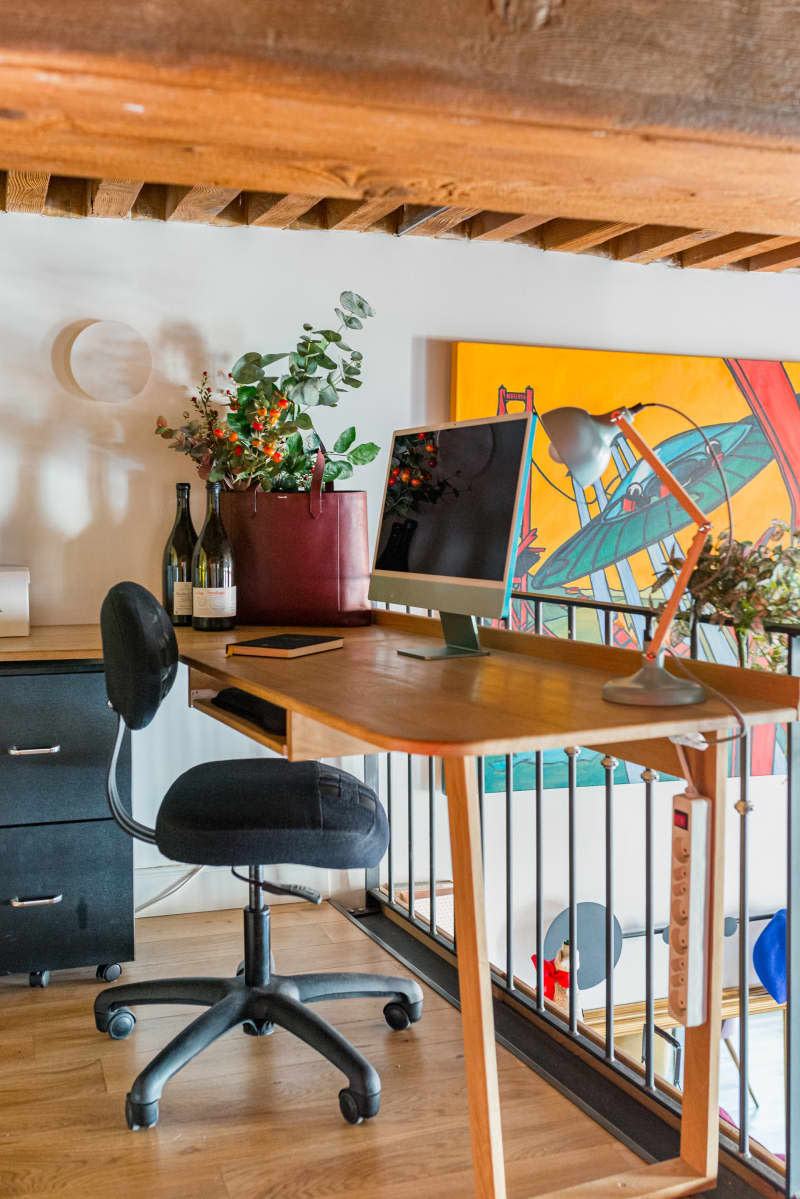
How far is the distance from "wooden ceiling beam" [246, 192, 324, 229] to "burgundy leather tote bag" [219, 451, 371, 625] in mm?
701

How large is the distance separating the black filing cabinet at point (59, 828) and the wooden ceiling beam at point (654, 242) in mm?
2145

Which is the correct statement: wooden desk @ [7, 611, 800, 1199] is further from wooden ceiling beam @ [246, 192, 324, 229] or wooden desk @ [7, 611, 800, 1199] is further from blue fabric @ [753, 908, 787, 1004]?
blue fabric @ [753, 908, 787, 1004]

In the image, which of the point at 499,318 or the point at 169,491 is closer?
the point at 169,491

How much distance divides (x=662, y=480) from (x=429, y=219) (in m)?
1.75

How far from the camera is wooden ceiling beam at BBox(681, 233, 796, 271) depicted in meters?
3.43

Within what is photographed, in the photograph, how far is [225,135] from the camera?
2.95 feet

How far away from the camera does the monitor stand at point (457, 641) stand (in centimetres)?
227

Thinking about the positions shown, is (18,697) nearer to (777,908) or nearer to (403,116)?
(403,116)

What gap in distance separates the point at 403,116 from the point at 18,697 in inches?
79.8

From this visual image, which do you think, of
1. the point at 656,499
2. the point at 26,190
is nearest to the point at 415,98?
the point at 26,190

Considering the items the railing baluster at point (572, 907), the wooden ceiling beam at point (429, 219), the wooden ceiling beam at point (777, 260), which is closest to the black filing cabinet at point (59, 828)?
the railing baluster at point (572, 907)

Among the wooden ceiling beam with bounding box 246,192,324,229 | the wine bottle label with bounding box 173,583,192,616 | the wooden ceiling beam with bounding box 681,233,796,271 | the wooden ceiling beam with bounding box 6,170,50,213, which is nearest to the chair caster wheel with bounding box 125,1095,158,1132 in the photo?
the wine bottle label with bounding box 173,583,192,616

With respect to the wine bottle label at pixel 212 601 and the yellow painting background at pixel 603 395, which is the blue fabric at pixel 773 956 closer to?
the yellow painting background at pixel 603 395

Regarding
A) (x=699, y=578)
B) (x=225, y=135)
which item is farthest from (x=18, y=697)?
(x=225, y=135)
